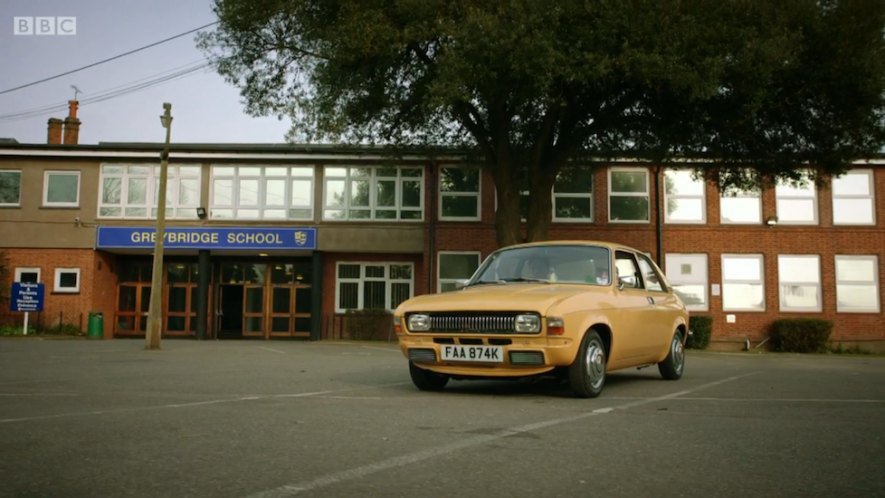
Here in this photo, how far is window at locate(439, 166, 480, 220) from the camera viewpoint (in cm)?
2919

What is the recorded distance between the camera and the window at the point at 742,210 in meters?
28.9

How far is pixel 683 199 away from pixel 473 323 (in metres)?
23.6

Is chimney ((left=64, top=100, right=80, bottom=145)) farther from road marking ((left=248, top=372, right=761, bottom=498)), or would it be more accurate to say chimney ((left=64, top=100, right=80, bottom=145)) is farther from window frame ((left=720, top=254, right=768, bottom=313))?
road marking ((left=248, top=372, right=761, bottom=498))

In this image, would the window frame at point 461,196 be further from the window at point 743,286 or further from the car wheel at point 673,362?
the car wheel at point 673,362

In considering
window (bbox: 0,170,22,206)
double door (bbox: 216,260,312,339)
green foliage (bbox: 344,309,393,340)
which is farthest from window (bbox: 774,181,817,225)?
window (bbox: 0,170,22,206)

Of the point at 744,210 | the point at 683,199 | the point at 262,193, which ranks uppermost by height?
the point at 262,193

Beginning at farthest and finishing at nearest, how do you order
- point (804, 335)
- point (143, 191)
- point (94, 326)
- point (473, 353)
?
point (143, 191), point (94, 326), point (804, 335), point (473, 353)

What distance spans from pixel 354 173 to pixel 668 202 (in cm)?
1204

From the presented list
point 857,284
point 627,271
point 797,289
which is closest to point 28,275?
point 627,271

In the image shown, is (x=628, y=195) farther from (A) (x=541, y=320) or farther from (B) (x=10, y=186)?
(B) (x=10, y=186)

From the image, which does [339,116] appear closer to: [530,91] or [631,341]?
[530,91]

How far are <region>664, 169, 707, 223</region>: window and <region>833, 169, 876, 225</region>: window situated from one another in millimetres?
4991

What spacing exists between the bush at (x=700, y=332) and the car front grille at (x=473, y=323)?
20.1 meters

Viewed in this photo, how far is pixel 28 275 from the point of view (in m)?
29.0
